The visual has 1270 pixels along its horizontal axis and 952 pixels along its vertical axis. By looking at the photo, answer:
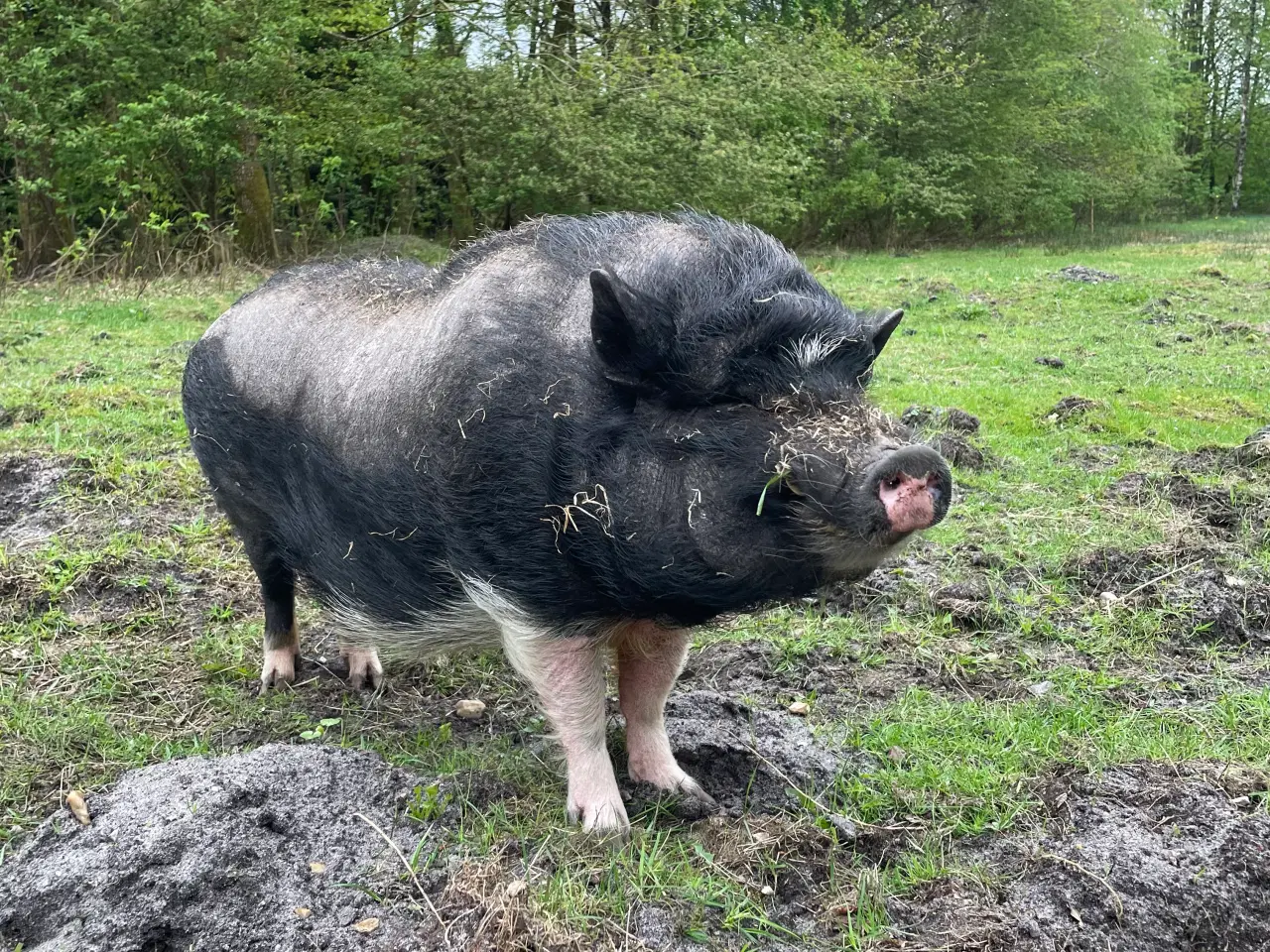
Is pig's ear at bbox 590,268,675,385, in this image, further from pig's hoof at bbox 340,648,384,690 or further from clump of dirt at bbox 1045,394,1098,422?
clump of dirt at bbox 1045,394,1098,422

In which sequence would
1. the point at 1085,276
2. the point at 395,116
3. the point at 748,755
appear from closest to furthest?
the point at 748,755, the point at 1085,276, the point at 395,116

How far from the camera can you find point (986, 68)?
29969mm

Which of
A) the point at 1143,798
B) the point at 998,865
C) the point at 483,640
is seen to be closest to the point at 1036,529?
the point at 1143,798

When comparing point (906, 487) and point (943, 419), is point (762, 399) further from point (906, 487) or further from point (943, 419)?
point (943, 419)

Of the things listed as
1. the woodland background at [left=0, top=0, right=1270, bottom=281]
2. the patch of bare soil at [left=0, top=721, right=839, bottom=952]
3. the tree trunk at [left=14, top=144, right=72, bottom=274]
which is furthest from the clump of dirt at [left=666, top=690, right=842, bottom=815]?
the tree trunk at [left=14, top=144, right=72, bottom=274]

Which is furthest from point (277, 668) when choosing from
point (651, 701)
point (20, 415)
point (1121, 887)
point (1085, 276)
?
point (1085, 276)

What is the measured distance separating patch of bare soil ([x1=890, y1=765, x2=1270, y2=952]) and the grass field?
0.12ft

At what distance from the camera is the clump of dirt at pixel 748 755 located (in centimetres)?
318

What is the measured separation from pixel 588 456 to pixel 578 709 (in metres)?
0.77

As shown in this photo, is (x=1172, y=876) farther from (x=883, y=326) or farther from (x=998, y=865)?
(x=883, y=326)

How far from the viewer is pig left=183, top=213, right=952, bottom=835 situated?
2.45 m

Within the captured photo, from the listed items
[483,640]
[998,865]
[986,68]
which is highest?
[986,68]

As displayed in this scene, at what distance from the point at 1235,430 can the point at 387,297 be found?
621cm

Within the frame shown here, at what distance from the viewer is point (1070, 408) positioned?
25.6 ft
